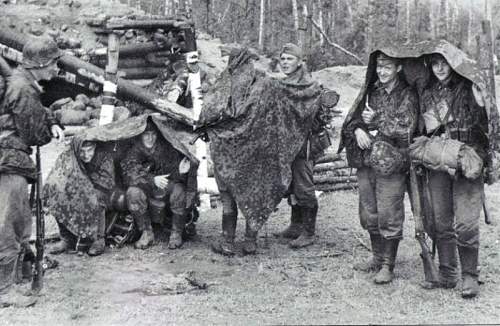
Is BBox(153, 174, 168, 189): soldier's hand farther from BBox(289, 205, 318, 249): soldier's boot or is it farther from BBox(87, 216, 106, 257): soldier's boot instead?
BBox(289, 205, 318, 249): soldier's boot

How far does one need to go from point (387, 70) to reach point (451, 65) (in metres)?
0.58

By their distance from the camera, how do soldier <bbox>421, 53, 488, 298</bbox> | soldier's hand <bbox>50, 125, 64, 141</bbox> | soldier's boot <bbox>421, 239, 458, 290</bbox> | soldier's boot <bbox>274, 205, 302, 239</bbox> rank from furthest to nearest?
soldier's boot <bbox>274, 205, 302, 239</bbox> < soldier's boot <bbox>421, 239, 458, 290</bbox> < soldier's hand <bbox>50, 125, 64, 141</bbox> < soldier <bbox>421, 53, 488, 298</bbox>

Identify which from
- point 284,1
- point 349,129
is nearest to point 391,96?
point 349,129

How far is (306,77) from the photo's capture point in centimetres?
700

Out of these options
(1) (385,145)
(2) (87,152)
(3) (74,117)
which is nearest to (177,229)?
(2) (87,152)

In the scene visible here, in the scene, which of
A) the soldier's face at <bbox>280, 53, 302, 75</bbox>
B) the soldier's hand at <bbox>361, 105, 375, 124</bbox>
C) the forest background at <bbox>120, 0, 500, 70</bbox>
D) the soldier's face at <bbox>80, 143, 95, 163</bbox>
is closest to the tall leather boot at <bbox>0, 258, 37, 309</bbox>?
the soldier's face at <bbox>80, 143, 95, 163</bbox>

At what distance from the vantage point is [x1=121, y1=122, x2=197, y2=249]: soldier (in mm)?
7039

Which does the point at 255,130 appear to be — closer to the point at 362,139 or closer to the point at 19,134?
the point at 362,139

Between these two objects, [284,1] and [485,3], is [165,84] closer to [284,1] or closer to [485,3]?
[485,3]

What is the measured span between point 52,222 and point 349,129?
13.2 ft

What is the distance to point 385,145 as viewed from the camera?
568 centimetres

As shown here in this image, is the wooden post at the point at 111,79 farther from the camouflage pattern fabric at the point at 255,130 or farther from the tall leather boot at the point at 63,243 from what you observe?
the camouflage pattern fabric at the point at 255,130

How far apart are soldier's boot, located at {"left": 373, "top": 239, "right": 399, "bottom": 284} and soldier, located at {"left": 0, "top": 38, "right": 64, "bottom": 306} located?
118 inches

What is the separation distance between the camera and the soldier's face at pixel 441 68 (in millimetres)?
5301
